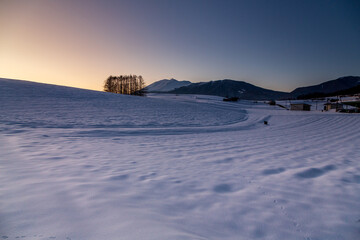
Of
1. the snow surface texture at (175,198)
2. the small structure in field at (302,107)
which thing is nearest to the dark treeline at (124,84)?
the small structure in field at (302,107)

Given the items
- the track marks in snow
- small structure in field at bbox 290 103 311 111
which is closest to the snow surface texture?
the track marks in snow

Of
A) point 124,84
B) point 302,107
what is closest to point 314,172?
point 302,107

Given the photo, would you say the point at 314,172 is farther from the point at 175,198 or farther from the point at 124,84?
the point at 124,84

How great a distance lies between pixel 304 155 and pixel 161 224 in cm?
561

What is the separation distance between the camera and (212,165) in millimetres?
4555

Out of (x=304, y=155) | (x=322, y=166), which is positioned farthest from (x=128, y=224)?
(x=304, y=155)

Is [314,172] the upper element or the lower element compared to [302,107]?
lower

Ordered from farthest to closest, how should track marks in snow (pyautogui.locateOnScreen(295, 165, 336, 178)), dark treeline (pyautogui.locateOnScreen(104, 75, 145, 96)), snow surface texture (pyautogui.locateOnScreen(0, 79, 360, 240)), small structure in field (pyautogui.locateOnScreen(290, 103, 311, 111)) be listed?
1. dark treeline (pyautogui.locateOnScreen(104, 75, 145, 96))
2. small structure in field (pyautogui.locateOnScreen(290, 103, 311, 111))
3. track marks in snow (pyautogui.locateOnScreen(295, 165, 336, 178))
4. snow surface texture (pyautogui.locateOnScreen(0, 79, 360, 240))

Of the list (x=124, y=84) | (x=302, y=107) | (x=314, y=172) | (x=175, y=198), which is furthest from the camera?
(x=124, y=84)

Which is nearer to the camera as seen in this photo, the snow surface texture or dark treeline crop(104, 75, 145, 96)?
the snow surface texture

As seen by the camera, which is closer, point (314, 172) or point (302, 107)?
point (314, 172)

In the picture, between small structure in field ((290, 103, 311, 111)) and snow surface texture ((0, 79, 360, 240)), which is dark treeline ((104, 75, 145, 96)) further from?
snow surface texture ((0, 79, 360, 240))

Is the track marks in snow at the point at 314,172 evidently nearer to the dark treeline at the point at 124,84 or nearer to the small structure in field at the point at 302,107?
the small structure in field at the point at 302,107

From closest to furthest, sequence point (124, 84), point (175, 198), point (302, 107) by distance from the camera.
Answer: point (175, 198)
point (302, 107)
point (124, 84)
